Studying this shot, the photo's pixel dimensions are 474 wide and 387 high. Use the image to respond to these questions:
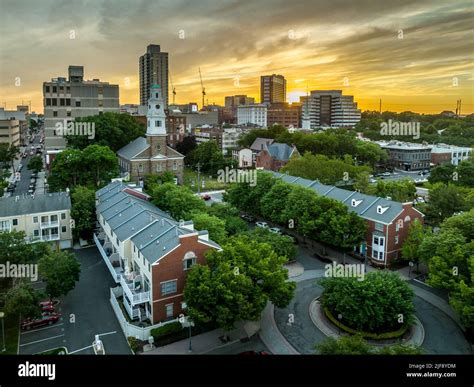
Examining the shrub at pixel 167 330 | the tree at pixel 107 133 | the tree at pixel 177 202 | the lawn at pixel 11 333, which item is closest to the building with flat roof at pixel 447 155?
the tree at pixel 107 133

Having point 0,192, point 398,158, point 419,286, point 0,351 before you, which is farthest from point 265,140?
point 0,351

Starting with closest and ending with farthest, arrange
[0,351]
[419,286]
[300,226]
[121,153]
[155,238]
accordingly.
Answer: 1. [0,351]
2. [155,238]
3. [419,286]
4. [300,226]
5. [121,153]

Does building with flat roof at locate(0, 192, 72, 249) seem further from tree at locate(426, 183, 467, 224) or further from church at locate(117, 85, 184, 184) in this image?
tree at locate(426, 183, 467, 224)

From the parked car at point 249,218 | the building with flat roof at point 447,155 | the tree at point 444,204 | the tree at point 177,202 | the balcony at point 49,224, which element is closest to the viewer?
the balcony at point 49,224

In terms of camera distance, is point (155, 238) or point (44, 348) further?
point (155, 238)

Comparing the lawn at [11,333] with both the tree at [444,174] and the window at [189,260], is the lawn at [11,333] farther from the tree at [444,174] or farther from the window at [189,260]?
the tree at [444,174]
